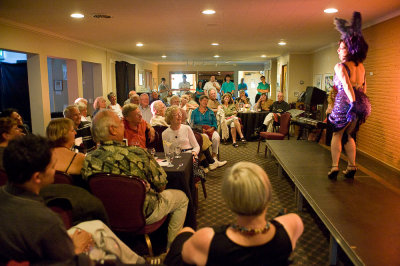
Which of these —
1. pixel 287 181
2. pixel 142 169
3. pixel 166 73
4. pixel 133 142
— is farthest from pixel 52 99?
pixel 166 73

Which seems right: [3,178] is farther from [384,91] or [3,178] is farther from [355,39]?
[384,91]

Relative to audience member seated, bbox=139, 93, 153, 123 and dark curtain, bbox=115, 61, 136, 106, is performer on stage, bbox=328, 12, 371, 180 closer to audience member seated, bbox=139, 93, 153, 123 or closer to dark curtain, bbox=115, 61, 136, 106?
audience member seated, bbox=139, 93, 153, 123

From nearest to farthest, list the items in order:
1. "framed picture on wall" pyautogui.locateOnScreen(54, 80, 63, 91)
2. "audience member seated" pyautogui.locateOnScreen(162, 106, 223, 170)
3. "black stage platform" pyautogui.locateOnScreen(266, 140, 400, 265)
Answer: "black stage platform" pyautogui.locateOnScreen(266, 140, 400, 265) → "audience member seated" pyautogui.locateOnScreen(162, 106, 223, 170) → "framed picture on wall" pyautogui.locateOnScreen(54, 80, 63, 91)

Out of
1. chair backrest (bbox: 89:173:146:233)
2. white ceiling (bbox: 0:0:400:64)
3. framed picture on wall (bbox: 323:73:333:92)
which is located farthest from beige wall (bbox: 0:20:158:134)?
framed picture on wall (bbox: 323:73:333:92)

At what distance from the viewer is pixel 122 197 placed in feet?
7.67

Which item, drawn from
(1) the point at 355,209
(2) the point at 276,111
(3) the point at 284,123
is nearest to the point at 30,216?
(1) the point at 355,209

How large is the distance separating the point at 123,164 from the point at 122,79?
383 inches

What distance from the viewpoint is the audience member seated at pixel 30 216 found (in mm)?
1245

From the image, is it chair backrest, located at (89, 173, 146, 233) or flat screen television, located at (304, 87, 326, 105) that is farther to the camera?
flat screen television, located at (304, 87, 326, 105)

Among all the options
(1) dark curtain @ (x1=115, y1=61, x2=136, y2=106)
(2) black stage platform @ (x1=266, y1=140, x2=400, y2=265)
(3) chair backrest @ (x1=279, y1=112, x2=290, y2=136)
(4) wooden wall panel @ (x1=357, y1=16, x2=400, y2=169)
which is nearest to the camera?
(2) black stage platform @ (x1=266, y1=140, x2=400, y2=265)

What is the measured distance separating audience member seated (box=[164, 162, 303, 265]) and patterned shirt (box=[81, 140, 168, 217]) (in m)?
1.14

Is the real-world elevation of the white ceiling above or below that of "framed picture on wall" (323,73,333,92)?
above

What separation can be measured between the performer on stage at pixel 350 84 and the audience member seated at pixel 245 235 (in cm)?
235

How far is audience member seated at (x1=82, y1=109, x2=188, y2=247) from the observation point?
2.35 meters
